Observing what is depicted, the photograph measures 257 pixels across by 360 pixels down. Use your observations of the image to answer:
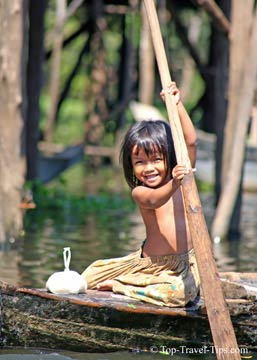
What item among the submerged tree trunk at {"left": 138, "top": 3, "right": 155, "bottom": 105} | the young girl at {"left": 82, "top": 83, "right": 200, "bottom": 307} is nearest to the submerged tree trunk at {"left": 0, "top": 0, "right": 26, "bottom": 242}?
the young girl at {"left": 82, "top": 83, "right": 200, "bottom": 307}

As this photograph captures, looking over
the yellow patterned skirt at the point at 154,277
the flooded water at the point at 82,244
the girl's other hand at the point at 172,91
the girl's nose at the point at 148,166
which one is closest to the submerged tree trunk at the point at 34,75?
the flooded water at the point at 82,244

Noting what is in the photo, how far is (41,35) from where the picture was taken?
11.3 metres

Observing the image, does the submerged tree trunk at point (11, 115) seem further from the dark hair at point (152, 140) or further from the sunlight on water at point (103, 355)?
the sunlight on water at point (103, 355)

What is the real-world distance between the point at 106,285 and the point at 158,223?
0.43 metres

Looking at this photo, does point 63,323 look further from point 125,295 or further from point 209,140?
point 209,140

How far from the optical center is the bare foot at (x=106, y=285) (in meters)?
5.44

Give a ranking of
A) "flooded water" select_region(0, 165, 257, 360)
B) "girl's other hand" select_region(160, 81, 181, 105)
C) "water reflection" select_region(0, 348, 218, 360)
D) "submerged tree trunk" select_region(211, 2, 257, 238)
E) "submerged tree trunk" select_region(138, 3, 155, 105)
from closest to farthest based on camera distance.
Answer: "water reflection" select_region(0, 348, 218, 360) < "girl's other hand" select_region(160, 81, 181, 105) < "flooded water" select_region(0, 165, 257, 360) < "submerged tree trunk" select_region(211, 2, 257, 238) < "submerged tree trunk" select_region(138, 3, 155, 105)

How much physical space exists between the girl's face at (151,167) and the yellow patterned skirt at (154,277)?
393mm

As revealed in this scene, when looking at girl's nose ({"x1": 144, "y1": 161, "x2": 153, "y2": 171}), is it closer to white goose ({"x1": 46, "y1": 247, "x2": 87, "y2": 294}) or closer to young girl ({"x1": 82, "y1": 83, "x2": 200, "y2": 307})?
young girl ({"x1": 82, "y1": 83, "x2": 200, "y2": 307})

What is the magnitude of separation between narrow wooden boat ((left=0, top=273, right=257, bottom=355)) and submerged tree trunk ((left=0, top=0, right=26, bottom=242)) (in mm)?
2938

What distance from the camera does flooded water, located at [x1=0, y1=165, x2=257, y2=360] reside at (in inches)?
298

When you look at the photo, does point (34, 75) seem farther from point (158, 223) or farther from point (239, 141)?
point (158, 223)

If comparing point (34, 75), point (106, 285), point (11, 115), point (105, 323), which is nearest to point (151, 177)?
point (106, 285)

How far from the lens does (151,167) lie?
524 centimetres
